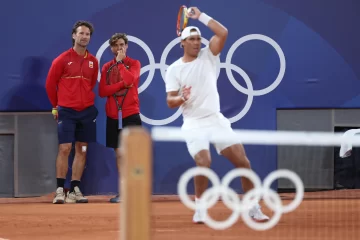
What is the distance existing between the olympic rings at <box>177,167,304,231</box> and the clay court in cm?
3

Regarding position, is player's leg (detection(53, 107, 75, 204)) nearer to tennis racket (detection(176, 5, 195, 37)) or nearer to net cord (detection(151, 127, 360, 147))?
tennis racket (detection(176, 5, 195, 37))

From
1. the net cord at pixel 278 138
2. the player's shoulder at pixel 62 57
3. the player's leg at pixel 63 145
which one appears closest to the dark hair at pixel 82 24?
the player's shoulder at pixel 62 57

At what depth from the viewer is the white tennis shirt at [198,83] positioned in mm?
6184

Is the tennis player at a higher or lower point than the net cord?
higher

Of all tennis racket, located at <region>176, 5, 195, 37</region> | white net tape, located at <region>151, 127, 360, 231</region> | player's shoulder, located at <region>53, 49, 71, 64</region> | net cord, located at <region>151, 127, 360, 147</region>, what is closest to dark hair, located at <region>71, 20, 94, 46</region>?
player's shoulder, located at <region>53, 49, 71, 64</region>

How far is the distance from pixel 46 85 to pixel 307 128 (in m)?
3.18

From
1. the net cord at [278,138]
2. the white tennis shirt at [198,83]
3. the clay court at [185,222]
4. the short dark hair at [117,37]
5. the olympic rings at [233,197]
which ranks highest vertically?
the short dark hair at [117,37]

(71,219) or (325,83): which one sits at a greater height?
(325,83)

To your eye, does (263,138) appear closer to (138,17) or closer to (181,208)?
(181,208)

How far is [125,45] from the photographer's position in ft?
27.0

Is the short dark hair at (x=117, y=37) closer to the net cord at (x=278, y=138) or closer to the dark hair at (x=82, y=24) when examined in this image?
the dark hair at (x=82, y=24)

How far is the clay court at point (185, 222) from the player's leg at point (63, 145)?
61cm

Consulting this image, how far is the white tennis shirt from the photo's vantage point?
20.3ft

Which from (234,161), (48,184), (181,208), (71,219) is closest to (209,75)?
(234,161)
